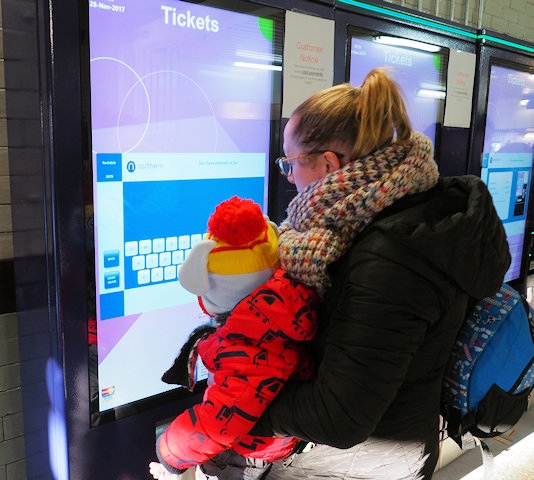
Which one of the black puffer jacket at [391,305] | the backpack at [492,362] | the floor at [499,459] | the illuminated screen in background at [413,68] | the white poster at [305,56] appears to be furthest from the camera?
the floor at [499,459]

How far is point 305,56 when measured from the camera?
5.67 ft

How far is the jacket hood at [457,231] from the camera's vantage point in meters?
0.95

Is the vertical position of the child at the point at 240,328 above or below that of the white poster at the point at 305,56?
below

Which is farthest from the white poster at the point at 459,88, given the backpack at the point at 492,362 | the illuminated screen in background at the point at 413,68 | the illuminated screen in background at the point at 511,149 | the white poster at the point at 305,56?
the backpack at the point at 492,362

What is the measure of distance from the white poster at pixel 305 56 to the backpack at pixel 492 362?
34.4 inches

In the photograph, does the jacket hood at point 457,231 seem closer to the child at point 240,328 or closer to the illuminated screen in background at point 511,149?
the child at point 240,328

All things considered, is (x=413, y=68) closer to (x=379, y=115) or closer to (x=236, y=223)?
(x=379, y=115)

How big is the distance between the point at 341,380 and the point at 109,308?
2.51 feet

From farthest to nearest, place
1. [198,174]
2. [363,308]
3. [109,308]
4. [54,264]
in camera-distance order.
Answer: [198,174] < [109,308] < [54,264] < [363,308]

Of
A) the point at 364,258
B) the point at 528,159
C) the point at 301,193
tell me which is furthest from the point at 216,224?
the point at 528,159

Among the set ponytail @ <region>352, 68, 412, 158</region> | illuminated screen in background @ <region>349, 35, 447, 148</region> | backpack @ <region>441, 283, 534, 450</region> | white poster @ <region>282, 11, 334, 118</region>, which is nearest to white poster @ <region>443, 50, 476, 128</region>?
illuminated screen in background @ <region>349, 35, 447, 148</region>

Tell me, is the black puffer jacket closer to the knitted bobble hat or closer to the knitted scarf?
the knitted scarf

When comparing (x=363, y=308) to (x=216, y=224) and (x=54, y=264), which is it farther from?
(x=54, y=264)

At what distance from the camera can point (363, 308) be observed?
931mm
